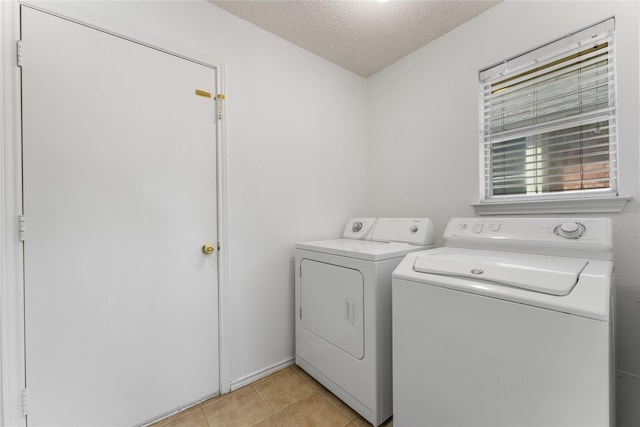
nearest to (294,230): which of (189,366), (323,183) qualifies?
(323,183)

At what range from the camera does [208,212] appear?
1.62 m

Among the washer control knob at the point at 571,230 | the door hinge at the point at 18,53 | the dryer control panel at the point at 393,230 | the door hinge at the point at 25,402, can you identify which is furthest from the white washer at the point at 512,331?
the door hinge at the point at 18,53

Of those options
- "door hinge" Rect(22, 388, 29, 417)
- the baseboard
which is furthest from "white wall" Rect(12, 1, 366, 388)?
"door hinge" Rect(22, 388, 29, 417)

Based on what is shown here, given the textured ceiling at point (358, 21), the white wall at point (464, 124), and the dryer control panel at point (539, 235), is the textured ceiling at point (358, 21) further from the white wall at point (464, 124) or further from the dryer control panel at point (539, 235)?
the dryer control panel at point (539, 235)

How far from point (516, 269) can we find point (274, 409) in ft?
4.82

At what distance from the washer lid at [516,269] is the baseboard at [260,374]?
1316mm

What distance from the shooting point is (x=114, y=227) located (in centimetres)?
134

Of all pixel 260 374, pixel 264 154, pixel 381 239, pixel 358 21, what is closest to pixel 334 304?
pixel 381 239

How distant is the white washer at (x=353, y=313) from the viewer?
140 centimetres

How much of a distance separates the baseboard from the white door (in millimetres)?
185

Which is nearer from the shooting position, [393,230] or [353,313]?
[353,313]

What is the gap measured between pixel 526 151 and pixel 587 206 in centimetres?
46

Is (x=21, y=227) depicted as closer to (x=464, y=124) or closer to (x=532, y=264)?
(x=532, y=264)

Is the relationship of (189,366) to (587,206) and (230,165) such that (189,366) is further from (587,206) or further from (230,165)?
(587,206)
